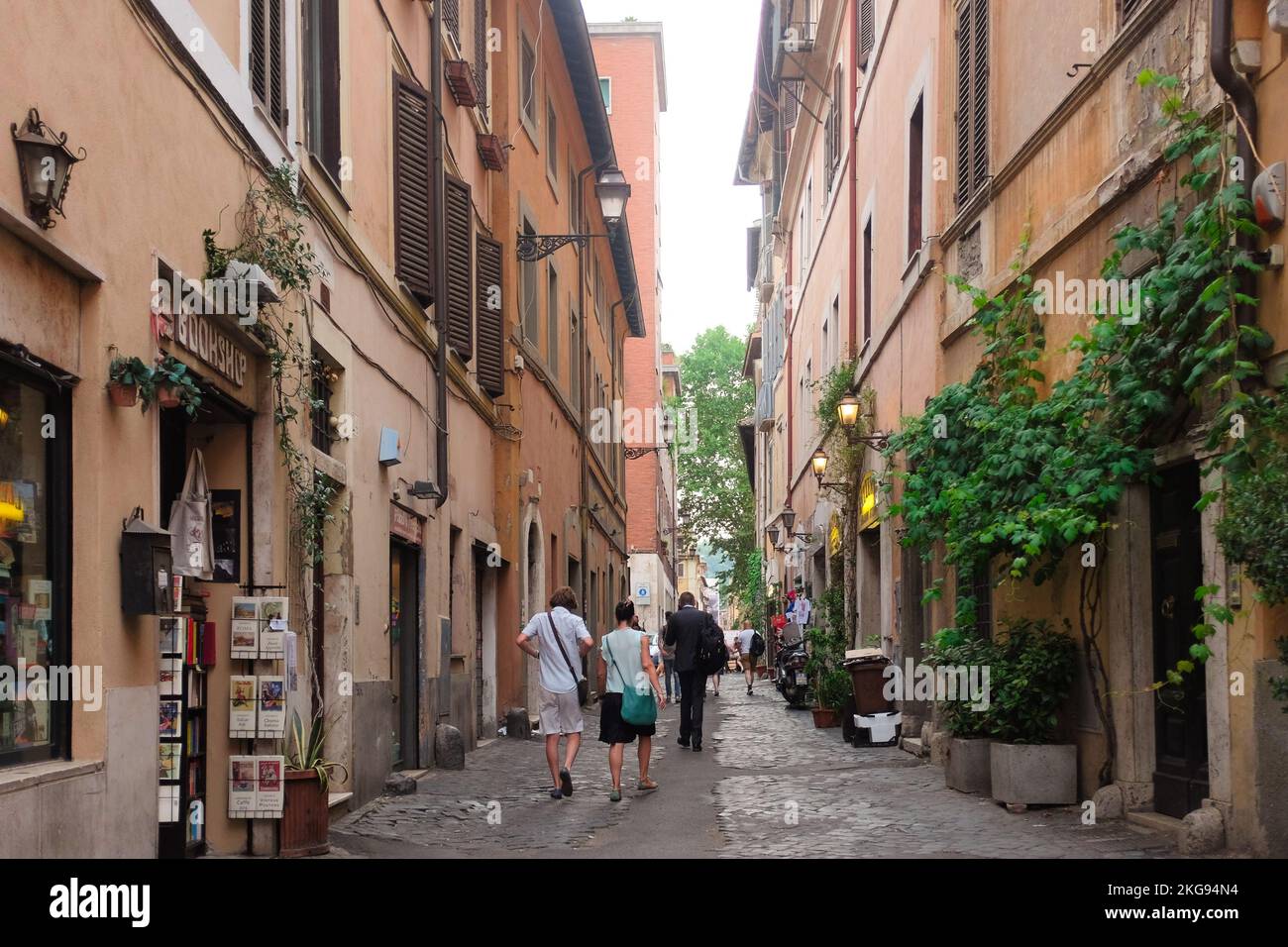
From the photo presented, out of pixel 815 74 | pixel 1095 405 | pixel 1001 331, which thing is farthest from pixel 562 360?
pixel 1095 405

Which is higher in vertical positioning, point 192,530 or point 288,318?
point 288,318

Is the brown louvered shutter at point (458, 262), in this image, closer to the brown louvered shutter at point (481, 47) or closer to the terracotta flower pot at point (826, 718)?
the brown louvered shutter at point (481, 47)

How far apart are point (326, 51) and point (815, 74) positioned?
1714 cm

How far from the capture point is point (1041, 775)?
10109 millimetres

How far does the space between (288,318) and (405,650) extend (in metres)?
5.03

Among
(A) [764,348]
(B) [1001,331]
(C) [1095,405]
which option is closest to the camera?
(C) [1095,405]

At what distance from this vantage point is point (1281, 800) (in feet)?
23.4

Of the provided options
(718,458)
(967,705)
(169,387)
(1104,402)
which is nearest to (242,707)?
(169,387)

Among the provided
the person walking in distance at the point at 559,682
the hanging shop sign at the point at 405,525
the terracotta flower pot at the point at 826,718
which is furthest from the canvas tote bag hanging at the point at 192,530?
the terracotta flower pot at the point at 826,718

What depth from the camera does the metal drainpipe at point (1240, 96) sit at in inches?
298

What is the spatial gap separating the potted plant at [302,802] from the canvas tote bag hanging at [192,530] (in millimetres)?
1281

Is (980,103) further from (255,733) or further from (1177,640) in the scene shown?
(255,733)

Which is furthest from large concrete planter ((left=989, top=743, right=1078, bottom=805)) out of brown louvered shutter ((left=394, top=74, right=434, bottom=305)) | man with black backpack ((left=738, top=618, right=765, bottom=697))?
man with black backpack ((left=738, top=618, right=765, bottom=697))

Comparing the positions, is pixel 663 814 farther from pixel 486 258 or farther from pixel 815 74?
pixel 815 74
